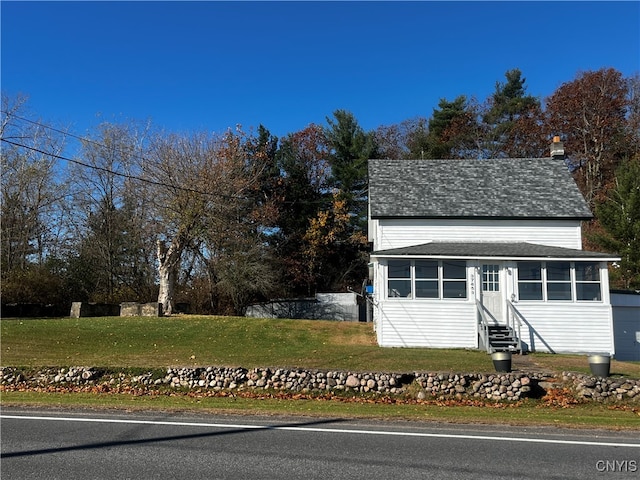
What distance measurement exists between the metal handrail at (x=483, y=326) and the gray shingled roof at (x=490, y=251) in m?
1.92

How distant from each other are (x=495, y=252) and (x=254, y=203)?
22.2 m

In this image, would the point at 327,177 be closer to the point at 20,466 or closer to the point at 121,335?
the point at 121,335

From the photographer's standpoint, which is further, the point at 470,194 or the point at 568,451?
the point at 470,194

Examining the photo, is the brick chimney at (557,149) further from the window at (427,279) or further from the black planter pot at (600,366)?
the black planter pot at (600,366)

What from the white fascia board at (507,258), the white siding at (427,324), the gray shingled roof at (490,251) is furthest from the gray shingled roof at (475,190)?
the white siding at (427,324)

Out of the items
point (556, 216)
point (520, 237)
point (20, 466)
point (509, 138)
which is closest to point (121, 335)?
point (20, 466)

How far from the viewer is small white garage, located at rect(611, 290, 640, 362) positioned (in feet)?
69.1

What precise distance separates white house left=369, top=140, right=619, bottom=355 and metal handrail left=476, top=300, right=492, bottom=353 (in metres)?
0.04

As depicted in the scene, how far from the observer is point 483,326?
18531 mm

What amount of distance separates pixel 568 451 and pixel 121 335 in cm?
1709

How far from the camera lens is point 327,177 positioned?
1740 inches

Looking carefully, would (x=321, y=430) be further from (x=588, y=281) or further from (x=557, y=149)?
(x=557, y=149)

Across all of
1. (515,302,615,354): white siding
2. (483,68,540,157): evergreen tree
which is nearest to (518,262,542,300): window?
(515,302,615,354): white siding

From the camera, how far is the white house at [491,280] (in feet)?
61.9
